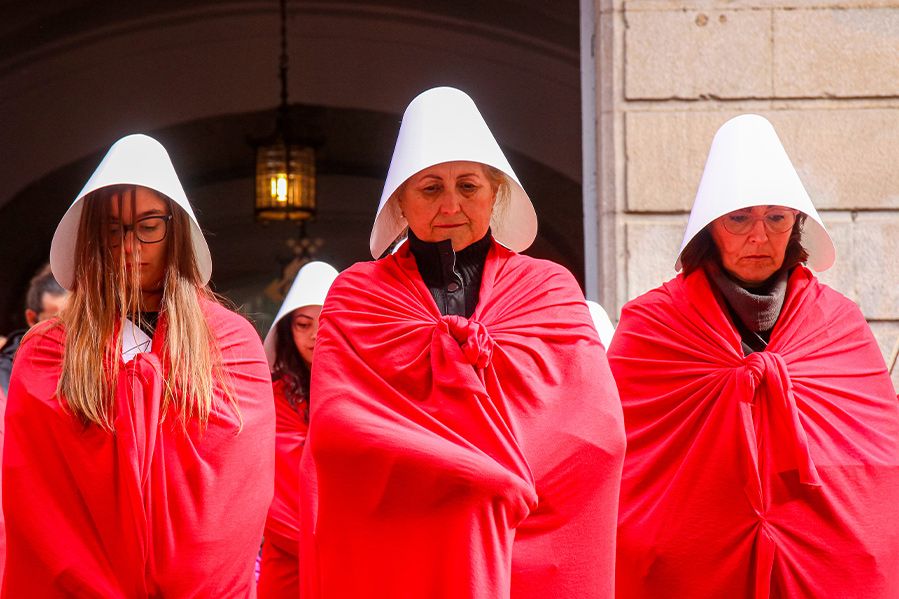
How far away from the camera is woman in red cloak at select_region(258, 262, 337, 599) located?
20.9ft

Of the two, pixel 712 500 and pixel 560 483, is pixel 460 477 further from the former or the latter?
pixel 712 500

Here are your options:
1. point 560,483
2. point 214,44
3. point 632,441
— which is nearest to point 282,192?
point 214,44

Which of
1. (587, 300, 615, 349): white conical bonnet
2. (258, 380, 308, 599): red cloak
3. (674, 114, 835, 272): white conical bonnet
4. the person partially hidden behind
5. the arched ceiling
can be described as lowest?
(258, 380, 308, 599): red cloak

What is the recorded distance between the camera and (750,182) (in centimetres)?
504

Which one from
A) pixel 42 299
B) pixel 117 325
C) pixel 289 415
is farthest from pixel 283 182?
pixel 117 325

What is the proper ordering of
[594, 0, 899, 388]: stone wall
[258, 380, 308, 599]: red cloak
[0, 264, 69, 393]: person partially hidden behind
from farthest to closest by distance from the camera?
[0, 264, 69, 393]: person partially hidden behind
[594, 0, 899, 388]: stone wall
[258, 380, 308, 599]: red cloak

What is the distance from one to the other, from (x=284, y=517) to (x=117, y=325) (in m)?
1.98

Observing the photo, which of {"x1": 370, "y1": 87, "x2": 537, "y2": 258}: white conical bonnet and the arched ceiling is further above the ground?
the arched ceiling

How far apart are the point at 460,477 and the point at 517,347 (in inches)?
16.8

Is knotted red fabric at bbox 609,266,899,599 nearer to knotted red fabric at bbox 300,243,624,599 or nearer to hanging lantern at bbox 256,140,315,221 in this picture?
knotted red fabric at bbox 300,243,624,599

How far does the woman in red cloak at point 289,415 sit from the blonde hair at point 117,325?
1597 mm

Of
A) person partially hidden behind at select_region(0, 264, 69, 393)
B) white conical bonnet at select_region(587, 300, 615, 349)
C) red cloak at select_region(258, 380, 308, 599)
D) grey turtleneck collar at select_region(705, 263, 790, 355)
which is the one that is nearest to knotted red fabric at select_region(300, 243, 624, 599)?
grey turtleneck collar at select_region(705, 263, 790, 355)

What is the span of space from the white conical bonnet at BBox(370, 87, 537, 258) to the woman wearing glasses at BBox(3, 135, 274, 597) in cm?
52

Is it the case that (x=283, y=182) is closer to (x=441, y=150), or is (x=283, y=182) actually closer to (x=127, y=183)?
(x=127, y=183)
